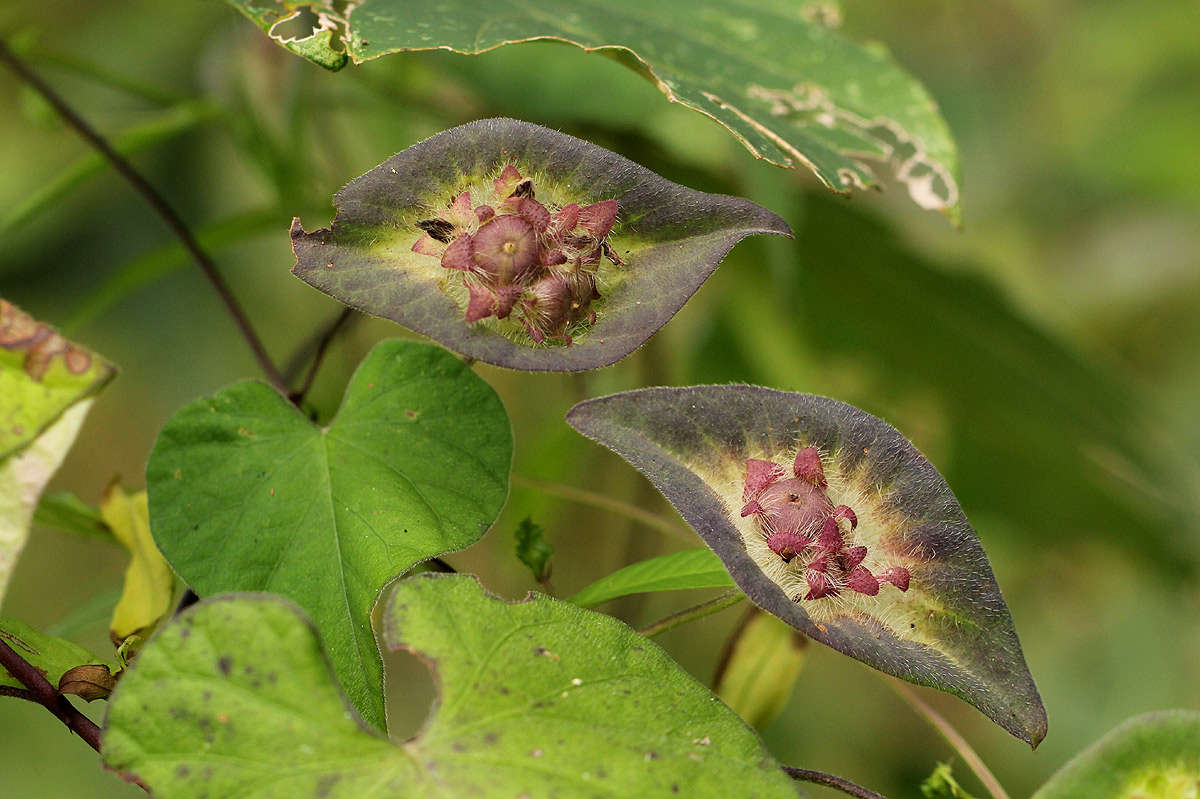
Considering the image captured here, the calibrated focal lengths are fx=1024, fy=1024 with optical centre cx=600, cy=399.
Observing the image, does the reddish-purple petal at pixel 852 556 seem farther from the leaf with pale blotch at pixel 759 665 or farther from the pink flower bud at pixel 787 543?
the leaf with pale blotch at pixel 759 665

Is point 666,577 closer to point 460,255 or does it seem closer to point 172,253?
point 460,255

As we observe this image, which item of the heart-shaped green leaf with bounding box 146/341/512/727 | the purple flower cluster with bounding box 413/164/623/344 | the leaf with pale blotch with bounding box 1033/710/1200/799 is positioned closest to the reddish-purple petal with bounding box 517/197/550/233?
the purple flower cluster with bounding box 413/164/623/344

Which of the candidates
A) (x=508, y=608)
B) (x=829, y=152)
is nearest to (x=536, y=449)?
(x=829, y=152)

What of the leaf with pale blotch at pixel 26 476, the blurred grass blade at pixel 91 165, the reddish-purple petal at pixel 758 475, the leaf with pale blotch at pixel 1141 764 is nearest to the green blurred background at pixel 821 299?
the blurred grass blade at pixel 91 165

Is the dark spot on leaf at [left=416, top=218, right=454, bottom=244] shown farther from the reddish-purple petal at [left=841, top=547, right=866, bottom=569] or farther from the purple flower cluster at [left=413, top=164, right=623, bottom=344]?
the reddish-purple petal at [left=841, top=547, right=866, bottom=569]

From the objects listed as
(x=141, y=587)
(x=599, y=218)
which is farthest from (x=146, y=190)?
(x=599, y=218)

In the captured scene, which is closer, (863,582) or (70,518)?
(863,582)

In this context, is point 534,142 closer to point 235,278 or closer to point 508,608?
point 508,608
